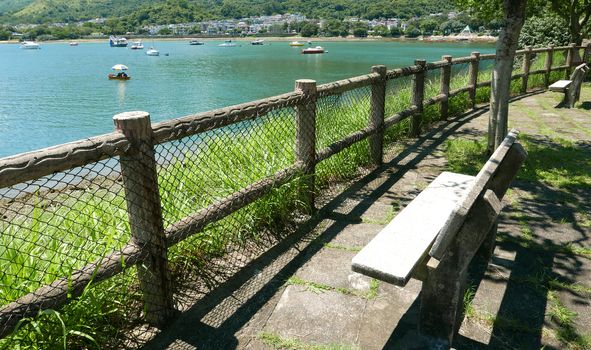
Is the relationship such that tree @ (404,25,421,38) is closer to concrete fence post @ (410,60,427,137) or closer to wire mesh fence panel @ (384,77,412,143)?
wire mesh fence panel @ (384,77,412,143)

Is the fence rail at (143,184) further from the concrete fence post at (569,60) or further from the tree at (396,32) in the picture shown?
the tree at (396,32)

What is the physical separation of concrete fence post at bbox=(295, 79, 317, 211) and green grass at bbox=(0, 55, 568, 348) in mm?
119

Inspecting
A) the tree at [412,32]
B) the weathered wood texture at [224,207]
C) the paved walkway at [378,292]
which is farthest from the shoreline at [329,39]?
the weathered wood texture at [224,207]

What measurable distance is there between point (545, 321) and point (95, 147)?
2.74 meters

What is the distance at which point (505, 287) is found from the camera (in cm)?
319

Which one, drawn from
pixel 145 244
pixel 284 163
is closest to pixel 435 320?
pixel 145 244

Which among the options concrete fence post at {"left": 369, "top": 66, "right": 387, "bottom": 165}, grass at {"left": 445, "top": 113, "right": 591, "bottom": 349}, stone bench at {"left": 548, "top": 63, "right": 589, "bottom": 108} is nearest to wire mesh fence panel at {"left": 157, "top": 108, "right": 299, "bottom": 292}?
concrete fence post at {"left": 369, "top": 66, "right": 387, "bottom": 165}

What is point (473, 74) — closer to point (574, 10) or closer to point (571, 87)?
point (571, 87)

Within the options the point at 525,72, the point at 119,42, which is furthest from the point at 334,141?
the point at 119,42

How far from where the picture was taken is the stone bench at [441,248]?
2.21 metres

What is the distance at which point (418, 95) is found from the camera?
715 centimetres

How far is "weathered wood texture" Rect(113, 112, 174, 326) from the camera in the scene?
8.20ft

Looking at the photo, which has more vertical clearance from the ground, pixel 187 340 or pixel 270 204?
pixel 270 204

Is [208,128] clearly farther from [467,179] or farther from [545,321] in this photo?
[545,321]
